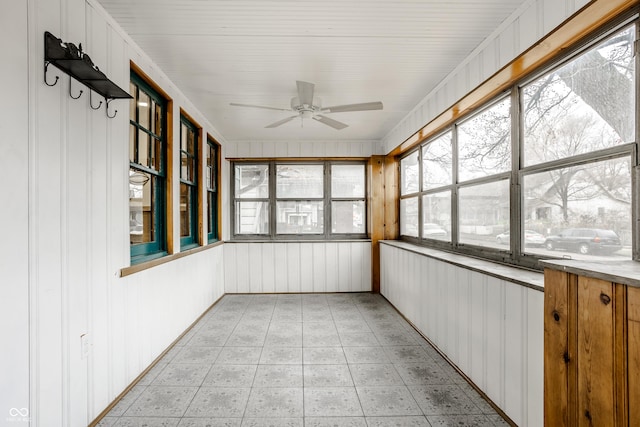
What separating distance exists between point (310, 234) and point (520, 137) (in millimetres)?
3717

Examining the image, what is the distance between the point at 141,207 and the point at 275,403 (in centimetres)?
196

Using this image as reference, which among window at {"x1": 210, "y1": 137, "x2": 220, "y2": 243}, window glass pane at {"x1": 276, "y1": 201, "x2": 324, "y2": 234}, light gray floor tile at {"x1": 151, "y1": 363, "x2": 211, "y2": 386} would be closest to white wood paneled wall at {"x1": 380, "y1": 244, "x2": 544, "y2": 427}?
light gray floor tile at {"x1": 151, "y1": 363, "x2": 211, "y2": 386}

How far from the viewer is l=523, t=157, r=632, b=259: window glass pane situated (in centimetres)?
150

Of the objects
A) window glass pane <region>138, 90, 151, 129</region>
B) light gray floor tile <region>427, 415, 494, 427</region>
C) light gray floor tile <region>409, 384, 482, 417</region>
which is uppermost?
window glass pane <region>138, 90, 151, 129</region>

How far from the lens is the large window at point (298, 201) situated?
5355 mm

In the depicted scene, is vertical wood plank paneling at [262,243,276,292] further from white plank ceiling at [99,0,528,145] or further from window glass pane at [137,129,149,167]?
window glass pane at [137,129,149,167]

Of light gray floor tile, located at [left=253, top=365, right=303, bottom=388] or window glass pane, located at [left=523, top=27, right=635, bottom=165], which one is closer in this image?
window glass pane, located at [left=523, top=27, right=635, bottom=165]

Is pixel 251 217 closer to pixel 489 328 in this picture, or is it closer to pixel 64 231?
pixel 64 231

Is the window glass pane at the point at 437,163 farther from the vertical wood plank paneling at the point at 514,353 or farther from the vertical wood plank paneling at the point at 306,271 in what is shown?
the vertical wood plank paneling at the point at 306,271

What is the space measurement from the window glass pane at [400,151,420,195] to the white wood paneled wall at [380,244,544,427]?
1395mm

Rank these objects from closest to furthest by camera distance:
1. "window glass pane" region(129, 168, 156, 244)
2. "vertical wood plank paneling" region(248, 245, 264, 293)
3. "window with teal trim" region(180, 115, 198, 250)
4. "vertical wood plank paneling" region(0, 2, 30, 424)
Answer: "vertical wood plank paneling" region(0, 2, 30, 424) < "window glass pane" region(129, 168, 156, 244) < "window with teal trim" region(180, 115, 198, 250) < "vertical wood plank paneling" region(248, 245, 264, 293)

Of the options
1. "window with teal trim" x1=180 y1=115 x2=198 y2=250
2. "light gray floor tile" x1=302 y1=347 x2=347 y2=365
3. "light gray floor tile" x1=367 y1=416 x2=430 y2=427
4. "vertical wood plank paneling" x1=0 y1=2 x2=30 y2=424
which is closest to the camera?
"vertical wood plank paneling" x1=0 y1=2 x2=30 y2=424

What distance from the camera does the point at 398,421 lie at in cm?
189

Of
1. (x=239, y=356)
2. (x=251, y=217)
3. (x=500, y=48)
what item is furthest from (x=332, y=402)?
(x=251, y=217)
